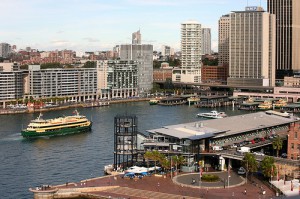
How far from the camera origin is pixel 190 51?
3824 inches

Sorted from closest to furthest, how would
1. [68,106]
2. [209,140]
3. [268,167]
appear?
[268,167], [209,140], [68,106]

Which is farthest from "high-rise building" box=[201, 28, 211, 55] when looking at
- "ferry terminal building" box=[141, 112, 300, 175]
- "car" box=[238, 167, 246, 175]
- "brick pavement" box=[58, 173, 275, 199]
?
"brick pavement" box=[58, 173, 275, 199]

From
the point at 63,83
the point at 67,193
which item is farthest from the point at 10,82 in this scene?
the point at 67,193

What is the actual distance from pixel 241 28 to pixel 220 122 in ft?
175

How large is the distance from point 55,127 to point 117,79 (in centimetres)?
3747

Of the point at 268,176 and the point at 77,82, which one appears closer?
the point at 268,176

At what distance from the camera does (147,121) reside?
50250mm

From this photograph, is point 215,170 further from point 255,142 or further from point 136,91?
point 136,91

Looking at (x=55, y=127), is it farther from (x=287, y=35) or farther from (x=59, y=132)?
(x=287, y=35)

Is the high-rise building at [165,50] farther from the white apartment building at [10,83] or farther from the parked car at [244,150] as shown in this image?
the parked car at [244,150]

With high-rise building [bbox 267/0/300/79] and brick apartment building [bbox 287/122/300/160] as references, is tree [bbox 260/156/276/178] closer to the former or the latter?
brick apartment building [bbox 287/122/300/160]

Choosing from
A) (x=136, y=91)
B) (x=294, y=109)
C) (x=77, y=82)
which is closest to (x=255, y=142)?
(x=294, y=109)

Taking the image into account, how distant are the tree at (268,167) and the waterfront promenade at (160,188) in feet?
1.86

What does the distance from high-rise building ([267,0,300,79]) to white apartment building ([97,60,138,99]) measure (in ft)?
105
